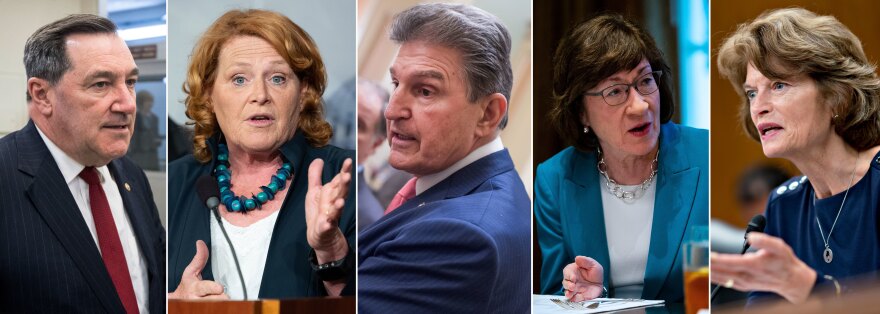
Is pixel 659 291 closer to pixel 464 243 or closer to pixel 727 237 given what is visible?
pixel 727 237

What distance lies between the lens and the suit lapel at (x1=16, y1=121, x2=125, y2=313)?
461 centimetres

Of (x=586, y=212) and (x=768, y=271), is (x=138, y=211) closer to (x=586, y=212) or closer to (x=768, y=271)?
(x=586, y=212)

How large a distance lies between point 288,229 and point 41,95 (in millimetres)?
1520

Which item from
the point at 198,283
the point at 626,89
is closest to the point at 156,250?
the point at 198,283

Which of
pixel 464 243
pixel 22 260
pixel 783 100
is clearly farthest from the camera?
pixel 22 260

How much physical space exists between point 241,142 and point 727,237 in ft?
7.95

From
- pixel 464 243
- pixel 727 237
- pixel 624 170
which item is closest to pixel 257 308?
pixel 464 243

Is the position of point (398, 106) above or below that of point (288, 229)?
above

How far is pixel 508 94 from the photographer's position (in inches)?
172

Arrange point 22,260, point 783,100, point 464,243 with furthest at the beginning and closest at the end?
point 22,260 < point 464,243 < point 783,100

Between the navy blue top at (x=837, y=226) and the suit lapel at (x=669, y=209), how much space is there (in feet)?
1.27

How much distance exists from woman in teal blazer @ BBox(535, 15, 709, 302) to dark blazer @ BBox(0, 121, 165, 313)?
229 cm

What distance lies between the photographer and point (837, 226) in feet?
12.5

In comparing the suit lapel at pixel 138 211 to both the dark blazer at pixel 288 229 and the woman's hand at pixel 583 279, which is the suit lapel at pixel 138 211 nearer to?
the dark blazer at pixel 288 229
